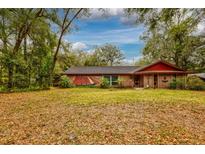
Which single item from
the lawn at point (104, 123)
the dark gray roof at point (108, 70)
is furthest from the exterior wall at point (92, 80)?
the lawn at point (104, 123)

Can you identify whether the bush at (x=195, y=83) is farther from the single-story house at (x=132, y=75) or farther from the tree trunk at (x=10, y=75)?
the tree trunk at (x=10, y=75)

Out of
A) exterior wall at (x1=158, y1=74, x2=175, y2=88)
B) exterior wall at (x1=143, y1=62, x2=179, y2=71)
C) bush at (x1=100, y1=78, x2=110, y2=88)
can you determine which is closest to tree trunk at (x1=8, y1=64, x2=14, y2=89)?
bush at (x1=100, y1=78, x2=110, y2=88)

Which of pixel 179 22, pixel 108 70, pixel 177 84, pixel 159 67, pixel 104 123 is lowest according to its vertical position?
pixel 104 123

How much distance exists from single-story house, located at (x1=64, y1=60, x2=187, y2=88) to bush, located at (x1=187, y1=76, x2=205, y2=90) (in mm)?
1231

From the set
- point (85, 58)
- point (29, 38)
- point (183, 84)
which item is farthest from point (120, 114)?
point (85, 58)

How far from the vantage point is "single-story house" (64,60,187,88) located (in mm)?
9984

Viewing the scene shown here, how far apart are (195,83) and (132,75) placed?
2906mm

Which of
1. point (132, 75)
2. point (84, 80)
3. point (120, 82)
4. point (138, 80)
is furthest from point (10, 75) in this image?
point (138, 80)

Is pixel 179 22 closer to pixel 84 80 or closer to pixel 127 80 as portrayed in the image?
pixel 127 80

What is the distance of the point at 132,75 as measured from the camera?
34.2 ft

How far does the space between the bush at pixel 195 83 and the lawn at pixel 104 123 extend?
7.19 ft

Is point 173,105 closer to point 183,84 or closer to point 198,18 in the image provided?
point 198,18

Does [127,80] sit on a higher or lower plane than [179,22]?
lower
